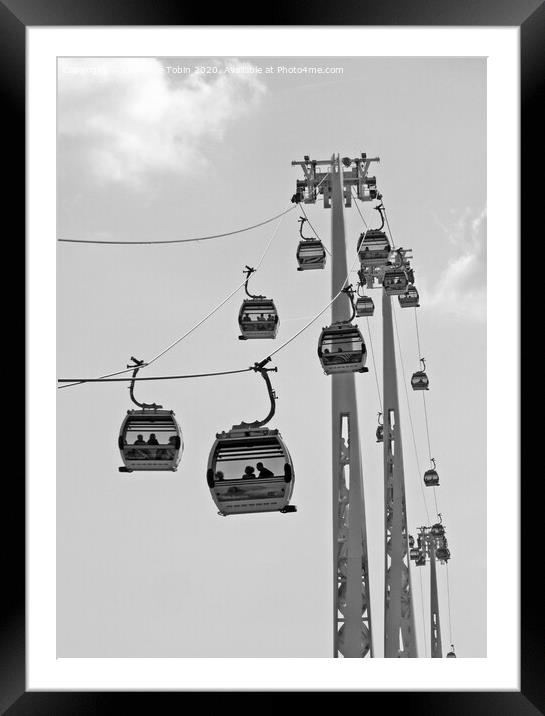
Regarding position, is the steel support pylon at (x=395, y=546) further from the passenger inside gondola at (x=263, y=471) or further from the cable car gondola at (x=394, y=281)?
the passenger inside gondola at (x=263, y=471)

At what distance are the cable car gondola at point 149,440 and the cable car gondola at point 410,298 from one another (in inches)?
205

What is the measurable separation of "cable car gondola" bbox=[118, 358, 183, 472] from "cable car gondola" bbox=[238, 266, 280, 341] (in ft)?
6.60

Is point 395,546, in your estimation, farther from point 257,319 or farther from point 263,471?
point 263,471

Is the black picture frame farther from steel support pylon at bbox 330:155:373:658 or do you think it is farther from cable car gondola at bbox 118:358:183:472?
steel support pylon at bbox 330:155:373:658

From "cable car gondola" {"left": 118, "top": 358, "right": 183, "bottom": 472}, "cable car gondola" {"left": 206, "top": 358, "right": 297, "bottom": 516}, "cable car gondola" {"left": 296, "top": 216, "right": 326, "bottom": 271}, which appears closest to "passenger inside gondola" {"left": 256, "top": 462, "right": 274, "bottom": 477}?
"cable car gondola" {"left": 206, "top": 358, "right": 297, "bottom": 516}

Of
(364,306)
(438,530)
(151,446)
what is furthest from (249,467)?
(438,530)

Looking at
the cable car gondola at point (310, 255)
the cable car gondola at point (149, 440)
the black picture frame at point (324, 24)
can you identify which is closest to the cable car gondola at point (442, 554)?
the cable car gondola at point (310, 255)

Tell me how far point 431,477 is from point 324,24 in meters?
9.99

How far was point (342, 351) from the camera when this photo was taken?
6.37m

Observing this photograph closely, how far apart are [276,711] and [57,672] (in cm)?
117

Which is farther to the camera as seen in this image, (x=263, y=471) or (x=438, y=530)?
(x=438, y=530)
